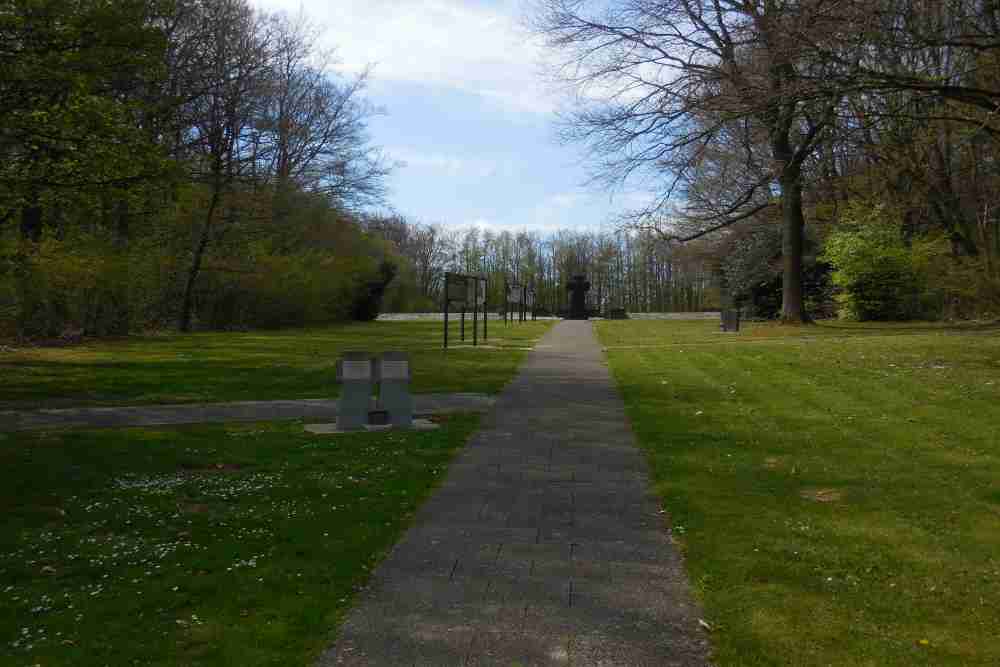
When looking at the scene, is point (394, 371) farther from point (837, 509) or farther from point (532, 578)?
point (532, 578)

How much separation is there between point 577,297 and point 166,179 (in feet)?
138

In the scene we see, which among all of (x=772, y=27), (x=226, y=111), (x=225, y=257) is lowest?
(x=225, y=257)

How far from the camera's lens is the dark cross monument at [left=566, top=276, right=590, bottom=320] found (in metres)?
56.0

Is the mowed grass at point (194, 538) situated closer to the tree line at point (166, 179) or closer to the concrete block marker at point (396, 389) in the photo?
the concrete block marker at point (396, 389)

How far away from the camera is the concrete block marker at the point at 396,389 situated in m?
9.40

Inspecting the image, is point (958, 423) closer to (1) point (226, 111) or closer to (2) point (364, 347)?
(2) point (364, 347)

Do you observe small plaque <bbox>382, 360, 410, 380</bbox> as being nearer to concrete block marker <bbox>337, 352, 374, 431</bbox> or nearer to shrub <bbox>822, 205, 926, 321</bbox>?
concrete block marker <bbox>337, 352, 374, 431</bbox>

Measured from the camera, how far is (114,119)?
14836mm

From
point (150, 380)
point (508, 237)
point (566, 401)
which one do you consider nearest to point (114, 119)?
point (150, 380)

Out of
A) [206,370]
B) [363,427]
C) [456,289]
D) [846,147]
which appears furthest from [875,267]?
[363,427]

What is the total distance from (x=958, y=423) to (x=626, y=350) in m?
12.6

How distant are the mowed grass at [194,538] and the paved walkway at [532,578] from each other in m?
0.23

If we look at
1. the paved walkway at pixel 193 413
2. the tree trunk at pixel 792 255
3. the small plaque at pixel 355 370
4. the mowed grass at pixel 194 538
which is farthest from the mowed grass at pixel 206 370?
the tree trunk at pixel 792 255

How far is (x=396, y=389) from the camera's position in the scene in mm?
9445
